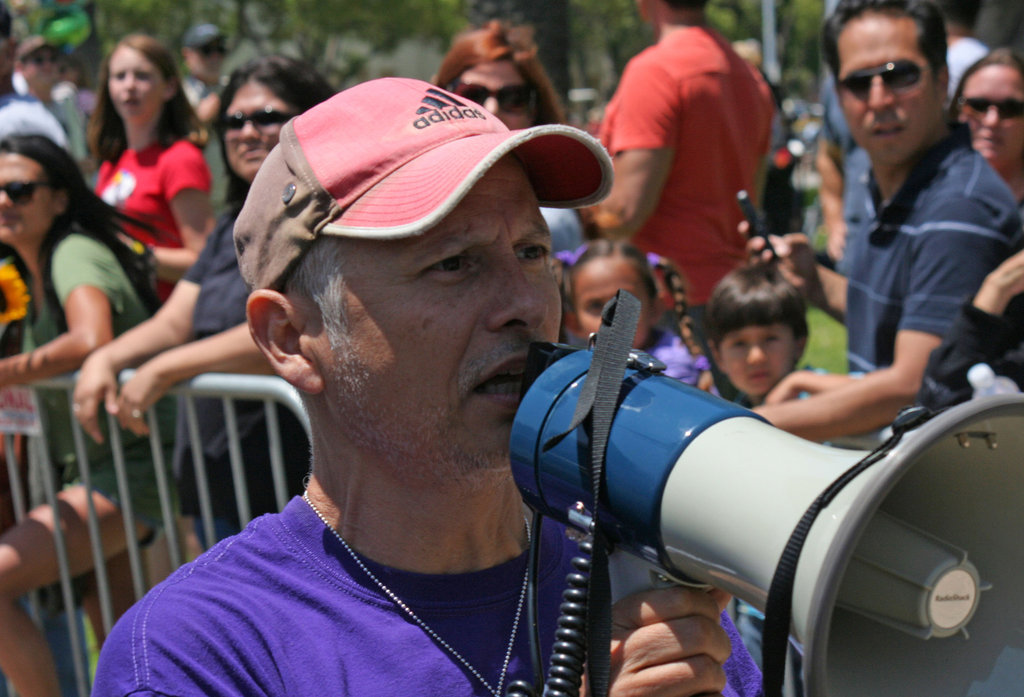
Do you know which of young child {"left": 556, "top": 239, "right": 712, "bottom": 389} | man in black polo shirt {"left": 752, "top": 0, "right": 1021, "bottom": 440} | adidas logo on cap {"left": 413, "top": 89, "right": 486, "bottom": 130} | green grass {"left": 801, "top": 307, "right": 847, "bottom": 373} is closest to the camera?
adidas logo on cap {"left": 413, "top": 89, "right": 486, "bottom": 130}

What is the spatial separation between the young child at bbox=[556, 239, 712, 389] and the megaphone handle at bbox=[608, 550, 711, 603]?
238 cm

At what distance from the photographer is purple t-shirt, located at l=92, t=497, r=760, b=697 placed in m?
1.52

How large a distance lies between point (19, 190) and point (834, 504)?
12.8 ft

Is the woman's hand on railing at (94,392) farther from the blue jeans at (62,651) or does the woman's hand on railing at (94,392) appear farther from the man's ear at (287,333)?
the man's ear at (287,333)

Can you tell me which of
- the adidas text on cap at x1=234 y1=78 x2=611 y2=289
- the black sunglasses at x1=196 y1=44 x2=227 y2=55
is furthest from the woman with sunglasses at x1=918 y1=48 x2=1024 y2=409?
the black sunglasses at x1=196 y1=44 x2=227 y2=55

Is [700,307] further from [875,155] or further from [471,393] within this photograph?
[471,393]

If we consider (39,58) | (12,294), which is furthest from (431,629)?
(39,58)

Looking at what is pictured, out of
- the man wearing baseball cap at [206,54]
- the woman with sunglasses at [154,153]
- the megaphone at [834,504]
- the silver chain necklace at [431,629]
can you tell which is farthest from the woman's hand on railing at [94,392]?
the man wearing baseball cap at [206,54]

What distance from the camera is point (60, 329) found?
426 centimetres

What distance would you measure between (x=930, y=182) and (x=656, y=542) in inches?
92.9

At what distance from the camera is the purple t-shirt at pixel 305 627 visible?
4.99ft

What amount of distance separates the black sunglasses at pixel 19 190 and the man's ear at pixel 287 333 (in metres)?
2.97

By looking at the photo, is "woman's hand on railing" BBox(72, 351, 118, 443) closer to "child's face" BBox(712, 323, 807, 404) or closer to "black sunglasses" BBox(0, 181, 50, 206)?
"black sunglasses" BBox(0, 181, 50, 206)

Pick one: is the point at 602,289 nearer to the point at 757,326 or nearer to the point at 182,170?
the point at 757,326
